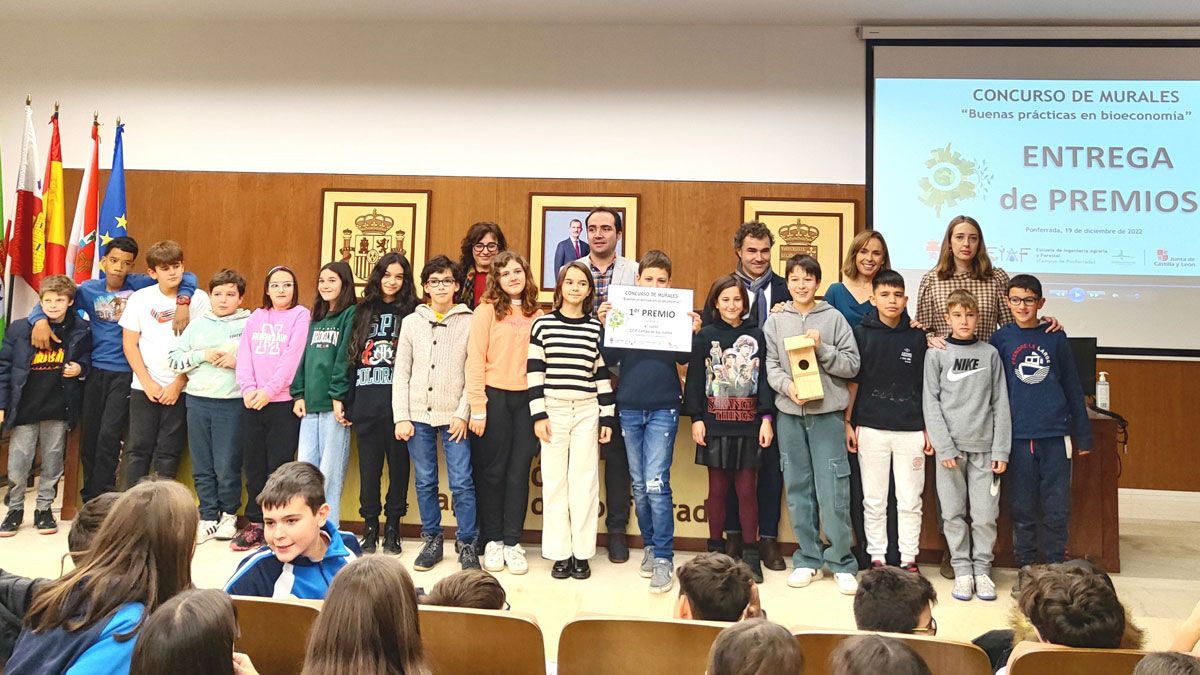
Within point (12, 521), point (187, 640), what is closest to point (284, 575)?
point (187, 640)

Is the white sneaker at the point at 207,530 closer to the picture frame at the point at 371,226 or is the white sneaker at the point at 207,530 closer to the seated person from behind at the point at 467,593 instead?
the picture frame at the point at 371,226

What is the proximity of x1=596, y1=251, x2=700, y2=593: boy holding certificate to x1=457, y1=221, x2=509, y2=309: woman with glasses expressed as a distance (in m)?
0.98

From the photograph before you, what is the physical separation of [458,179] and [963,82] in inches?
169

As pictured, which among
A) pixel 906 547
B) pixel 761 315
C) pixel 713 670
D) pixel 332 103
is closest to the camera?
pixel 713 670

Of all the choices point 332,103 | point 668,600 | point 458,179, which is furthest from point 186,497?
point 332,103

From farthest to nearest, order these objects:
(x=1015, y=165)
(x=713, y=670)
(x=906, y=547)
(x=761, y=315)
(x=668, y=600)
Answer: (x=1015, y=165) → (x=761, y=315) → (x=906, y=547) → (x=668, y=600) → (x=713, y=670)

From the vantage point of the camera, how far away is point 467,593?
201 cm

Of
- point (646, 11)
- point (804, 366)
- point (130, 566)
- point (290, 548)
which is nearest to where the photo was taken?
point (130, 566)

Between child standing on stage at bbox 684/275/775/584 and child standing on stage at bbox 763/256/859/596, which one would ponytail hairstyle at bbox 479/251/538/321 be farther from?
child standing on stage at bbox 763/256/859/596

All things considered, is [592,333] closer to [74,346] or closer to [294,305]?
[294,305]

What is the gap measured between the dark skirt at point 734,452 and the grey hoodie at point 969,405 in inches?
34.7

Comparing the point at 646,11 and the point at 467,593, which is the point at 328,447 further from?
the point at 646,11

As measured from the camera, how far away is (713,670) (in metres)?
1.36

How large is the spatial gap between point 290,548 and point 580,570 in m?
2.02
